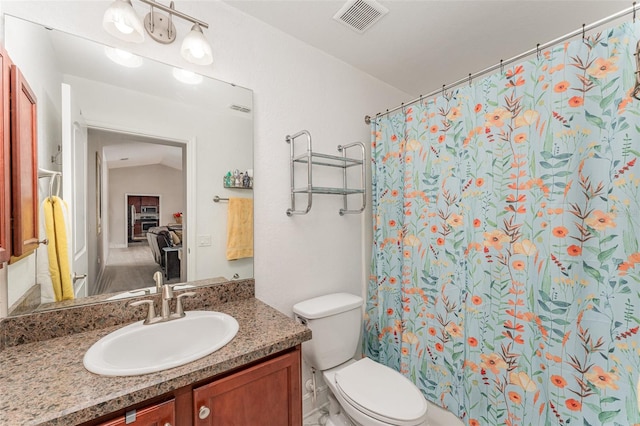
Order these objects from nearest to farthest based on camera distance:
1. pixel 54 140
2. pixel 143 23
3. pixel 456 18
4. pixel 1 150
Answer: pixel 1 150, pixel 54 140, pixel 143 23, pixel 456 18

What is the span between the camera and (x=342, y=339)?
5.28 feet

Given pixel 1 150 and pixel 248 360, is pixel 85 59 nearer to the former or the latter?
pixel 1 150

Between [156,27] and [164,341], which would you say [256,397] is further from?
[156,27]

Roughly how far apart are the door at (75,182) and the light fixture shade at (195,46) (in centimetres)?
48

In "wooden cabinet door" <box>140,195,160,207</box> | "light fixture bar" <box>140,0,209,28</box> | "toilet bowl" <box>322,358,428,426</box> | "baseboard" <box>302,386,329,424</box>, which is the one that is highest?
"light fixture bar" <box>140,0,209,28</box>

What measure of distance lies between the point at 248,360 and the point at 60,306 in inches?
30.3

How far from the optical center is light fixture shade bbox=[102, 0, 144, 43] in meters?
1.03

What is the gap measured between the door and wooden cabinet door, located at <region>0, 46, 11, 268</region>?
31 cm

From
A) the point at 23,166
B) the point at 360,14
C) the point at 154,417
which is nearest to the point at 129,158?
the point at 23,166

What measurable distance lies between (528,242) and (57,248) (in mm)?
1974

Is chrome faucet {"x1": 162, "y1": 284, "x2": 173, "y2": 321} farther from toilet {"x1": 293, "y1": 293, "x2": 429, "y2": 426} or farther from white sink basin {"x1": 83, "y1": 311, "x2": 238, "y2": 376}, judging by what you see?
toilet {"x1": 293, "y1": 293, "x2": 429, "y2": 426}

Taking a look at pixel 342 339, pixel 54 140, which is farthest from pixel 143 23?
pixel 342 339

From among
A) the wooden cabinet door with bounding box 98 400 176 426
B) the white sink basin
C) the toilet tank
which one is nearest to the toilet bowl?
the toilet tank

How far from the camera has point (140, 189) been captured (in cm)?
120
